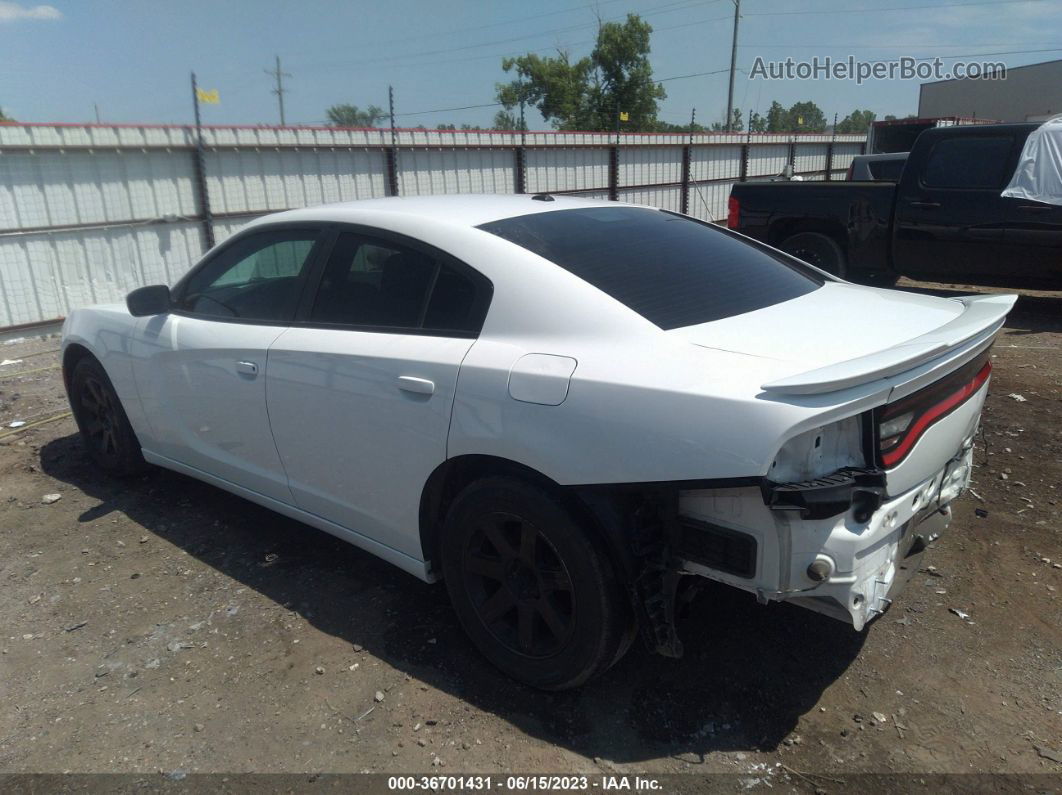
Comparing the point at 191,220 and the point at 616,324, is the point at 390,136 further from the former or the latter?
the point at 616,324

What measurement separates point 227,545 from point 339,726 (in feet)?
5.21

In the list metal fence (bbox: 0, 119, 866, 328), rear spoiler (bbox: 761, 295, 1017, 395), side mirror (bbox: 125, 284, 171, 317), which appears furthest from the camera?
metal fence (bbox: 0, 119, 866, 328)

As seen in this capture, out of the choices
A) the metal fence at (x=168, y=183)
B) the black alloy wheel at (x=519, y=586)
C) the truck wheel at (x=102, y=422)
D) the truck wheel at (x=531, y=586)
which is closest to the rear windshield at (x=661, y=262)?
the truck wheel at (x=531, y=586)

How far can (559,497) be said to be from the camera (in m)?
2.44

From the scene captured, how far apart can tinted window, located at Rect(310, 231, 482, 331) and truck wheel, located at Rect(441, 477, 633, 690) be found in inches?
25.9

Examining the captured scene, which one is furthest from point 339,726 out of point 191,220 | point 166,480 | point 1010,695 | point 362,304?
point 191,220

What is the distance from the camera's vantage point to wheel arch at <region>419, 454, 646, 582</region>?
2340 mm

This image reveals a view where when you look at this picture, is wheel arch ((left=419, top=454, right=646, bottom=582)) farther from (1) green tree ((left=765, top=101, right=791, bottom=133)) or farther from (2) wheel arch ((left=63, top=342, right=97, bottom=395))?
(1) green tree ((left=765, top=101, right=791, bottom=133))

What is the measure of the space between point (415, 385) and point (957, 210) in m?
7.46

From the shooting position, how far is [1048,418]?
202 inches

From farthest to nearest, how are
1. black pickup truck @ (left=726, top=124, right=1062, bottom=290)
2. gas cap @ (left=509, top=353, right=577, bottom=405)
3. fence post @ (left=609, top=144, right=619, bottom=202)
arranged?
fence post @ (left=609, top=144, right=619, bottom=202)
black pickup truck @ (left=726, top=124, right=1062, bottom=290)
gas cap @ (left=509, top=353, right=577, bottom=405)

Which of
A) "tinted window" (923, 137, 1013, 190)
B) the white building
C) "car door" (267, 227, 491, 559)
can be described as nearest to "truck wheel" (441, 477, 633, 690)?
"car door" (267, 227, 491, 559)

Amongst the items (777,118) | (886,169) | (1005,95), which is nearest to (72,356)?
(886,169)

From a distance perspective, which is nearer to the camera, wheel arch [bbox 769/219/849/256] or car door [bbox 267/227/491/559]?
car door [bbox 267/227/491/559]
